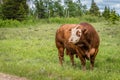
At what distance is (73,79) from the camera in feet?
33.3

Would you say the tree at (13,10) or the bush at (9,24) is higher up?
the tree at (13,10)

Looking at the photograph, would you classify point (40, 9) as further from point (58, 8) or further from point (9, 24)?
point (9, 24)

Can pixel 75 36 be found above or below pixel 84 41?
above

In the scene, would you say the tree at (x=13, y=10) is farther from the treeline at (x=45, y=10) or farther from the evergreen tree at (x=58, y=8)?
the evergreen tree at (x=58, y=8)

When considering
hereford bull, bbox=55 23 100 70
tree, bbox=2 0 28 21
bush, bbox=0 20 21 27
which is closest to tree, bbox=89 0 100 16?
tree, bbox=2 0 28 21

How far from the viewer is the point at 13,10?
1966 inches

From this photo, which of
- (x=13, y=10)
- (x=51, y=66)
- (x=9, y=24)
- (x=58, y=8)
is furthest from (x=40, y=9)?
(x=51, y=66)

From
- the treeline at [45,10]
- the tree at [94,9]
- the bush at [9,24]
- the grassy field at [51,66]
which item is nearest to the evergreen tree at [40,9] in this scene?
the treeline at [45,10]

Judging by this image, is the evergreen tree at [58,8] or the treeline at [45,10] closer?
the treeline at [45,10]

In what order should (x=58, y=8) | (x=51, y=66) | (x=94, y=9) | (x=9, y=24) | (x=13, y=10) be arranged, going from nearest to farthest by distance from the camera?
(x=51, y=66)
(x=9, y=24)
(x=13, y=10)
(x=94, y=9)
(x=58, y=8)

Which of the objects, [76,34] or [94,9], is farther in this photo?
[94,9]

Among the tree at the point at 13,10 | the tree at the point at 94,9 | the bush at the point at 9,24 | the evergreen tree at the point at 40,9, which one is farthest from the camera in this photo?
the tree at the point at 94,9

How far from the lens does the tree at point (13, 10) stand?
49.1 metres

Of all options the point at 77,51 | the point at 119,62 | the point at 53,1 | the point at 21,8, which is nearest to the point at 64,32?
the point at 77,51
